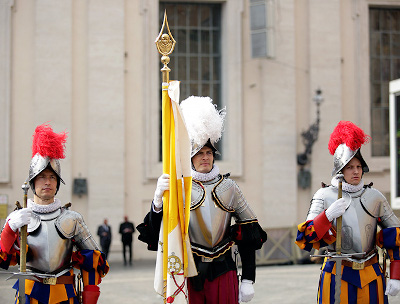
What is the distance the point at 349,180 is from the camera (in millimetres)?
6191

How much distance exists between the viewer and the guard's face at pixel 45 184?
220 inches

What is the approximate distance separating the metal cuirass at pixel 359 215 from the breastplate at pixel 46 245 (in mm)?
2051

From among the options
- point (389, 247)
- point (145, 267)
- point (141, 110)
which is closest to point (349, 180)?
point (389, 247)

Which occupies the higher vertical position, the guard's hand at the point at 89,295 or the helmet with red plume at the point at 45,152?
the helmet with red plume at the point at 45,152

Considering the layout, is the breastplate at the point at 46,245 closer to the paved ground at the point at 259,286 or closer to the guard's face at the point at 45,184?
the guard's face at the point at 45,184

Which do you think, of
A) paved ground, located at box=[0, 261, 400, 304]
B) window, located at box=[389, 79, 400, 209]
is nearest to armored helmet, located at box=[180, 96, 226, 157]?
paved ground, located at box=[0, 261, 400, 304]

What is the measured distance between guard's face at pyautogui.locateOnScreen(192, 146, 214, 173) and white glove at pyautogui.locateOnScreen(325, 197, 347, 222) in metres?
1.02

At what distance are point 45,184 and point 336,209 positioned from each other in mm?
2291

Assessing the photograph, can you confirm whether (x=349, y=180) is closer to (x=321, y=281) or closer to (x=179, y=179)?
(x=321, y=281)

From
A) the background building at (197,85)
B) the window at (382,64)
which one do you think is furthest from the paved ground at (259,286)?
the window at (382,64)

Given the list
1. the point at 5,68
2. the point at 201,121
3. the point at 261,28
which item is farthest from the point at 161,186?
the point at 261,28

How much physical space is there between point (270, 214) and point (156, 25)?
544 cm

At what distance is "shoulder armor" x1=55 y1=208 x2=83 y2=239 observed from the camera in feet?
18.2

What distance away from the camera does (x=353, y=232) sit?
6.03 metres
